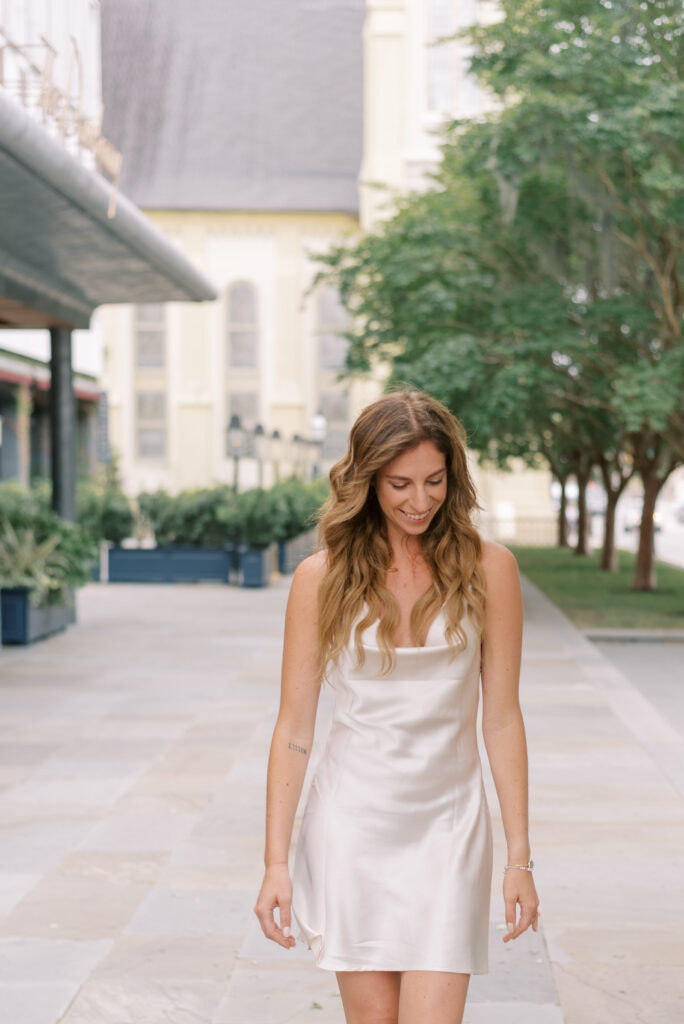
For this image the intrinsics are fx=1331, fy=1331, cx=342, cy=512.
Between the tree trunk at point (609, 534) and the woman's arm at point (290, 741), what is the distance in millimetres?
27323

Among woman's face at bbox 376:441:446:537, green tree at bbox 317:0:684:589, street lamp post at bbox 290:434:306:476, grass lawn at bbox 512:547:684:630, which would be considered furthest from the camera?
street lamp post at bbox 290:434:306:476

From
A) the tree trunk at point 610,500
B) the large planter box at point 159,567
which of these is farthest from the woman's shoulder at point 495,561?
the tree trunk at point 610,500

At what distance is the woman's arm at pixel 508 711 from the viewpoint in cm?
278

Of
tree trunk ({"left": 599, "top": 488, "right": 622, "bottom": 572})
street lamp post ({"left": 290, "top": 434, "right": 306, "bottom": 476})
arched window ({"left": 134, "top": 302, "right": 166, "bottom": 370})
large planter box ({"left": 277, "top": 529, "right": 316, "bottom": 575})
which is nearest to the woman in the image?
large planter box ({"left": 277, "top": 529, "right": 316, "bottom": 575})

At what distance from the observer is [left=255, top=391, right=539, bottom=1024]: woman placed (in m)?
2.65

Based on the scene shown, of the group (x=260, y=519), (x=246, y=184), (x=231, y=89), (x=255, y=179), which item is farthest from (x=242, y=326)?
(x=260, y=519)

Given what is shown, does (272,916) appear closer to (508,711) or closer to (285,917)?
(285,917)

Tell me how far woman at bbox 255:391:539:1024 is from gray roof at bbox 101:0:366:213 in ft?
214

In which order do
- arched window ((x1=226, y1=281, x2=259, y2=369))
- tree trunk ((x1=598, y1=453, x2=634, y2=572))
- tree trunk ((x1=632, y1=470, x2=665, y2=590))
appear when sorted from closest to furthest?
tree trunk ((x1=632, y1=470, x2=665, y2=590)), tree trunk ((x1=598, y1=453, x2=634, y2=572)), arched window ((x1=226, y1=281, x2=259, y2=369))

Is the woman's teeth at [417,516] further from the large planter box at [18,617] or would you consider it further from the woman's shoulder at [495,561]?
the large planter box at [18,617]

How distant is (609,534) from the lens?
99.7 ft

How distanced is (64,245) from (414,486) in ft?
40.3

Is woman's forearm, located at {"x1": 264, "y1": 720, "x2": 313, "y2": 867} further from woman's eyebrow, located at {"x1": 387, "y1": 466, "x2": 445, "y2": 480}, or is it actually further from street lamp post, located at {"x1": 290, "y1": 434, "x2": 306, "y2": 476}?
street lamp post, located at {"x1": 290, "y1": 434, "x2": 306, "y2": 476}

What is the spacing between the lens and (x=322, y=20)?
A: 2736 inches
